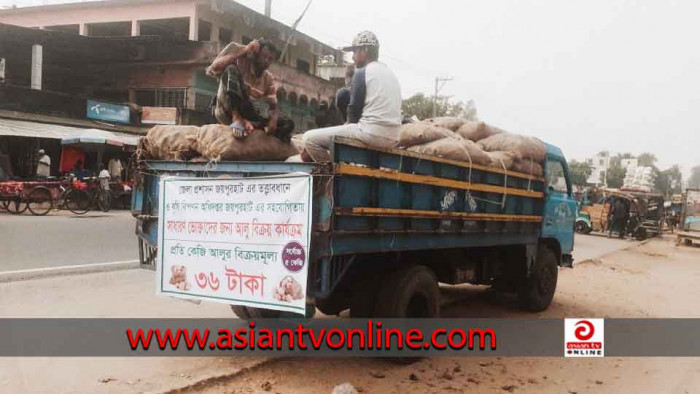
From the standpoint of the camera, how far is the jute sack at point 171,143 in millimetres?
4371

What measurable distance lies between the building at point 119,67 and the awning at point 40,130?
2.8 inches

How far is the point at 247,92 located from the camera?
4250 millimetres

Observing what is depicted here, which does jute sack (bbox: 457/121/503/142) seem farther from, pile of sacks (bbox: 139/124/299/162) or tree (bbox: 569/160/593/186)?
tree (bbox: 569/160/593/186)

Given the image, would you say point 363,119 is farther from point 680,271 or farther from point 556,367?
point 680,271

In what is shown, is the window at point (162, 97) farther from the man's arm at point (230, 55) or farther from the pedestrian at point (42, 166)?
the man's arm at point (230, 55)

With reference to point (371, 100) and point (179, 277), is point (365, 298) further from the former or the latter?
point (371, 100)

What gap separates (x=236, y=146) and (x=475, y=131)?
3054mm

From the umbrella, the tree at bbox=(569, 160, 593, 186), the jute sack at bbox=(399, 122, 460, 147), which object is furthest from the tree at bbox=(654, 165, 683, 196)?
the jute sack at bbox=(399, 122, 460, 147)

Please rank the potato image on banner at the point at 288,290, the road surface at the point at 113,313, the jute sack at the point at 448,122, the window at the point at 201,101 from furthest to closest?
the window at the point at 201,101 < the jute sack at the point at 448,122 < the road surface at the point at 113,313 < the potato image on banner at the point at 288,290

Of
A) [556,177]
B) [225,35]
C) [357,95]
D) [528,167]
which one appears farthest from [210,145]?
[225,35]

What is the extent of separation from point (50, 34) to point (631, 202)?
81.0 feet

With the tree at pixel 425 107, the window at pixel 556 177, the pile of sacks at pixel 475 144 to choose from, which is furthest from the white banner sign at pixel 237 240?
the tree at pixel 425 107

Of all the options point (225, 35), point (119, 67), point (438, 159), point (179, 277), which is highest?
point (225, 35)

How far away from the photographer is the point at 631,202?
23344mm
